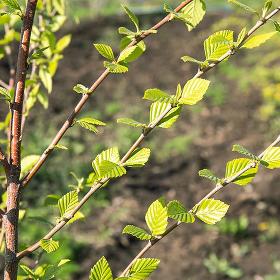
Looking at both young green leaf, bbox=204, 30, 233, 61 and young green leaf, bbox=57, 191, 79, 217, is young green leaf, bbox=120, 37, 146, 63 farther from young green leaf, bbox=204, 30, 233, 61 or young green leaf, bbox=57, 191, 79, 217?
young green leaf, bbox=57, 191, 79, 217

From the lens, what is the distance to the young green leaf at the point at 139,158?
3.26ft

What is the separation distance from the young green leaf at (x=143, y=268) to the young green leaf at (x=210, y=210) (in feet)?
0.40

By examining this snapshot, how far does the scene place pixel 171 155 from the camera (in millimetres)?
5680

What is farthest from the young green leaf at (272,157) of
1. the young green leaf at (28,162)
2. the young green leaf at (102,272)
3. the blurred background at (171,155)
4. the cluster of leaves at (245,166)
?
the blurred background at (171,155)

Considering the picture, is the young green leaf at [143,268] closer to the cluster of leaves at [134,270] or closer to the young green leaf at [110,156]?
the cluster of leaves at [134,270]

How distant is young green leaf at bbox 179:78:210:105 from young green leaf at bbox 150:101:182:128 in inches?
1.3

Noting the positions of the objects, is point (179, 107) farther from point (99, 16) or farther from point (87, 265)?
point (99, 16)

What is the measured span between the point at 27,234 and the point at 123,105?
9.81ft

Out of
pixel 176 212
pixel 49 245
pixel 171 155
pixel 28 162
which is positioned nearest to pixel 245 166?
pixel 176 212

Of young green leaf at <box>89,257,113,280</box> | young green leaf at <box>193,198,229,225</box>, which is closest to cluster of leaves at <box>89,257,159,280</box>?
young green leaf at <box>89,257,113,280</box>

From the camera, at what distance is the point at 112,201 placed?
4898mm

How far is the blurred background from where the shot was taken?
4125 mm

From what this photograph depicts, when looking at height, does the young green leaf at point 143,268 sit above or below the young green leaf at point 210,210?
below

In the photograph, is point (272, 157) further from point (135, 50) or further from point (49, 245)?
point (49, 245)
